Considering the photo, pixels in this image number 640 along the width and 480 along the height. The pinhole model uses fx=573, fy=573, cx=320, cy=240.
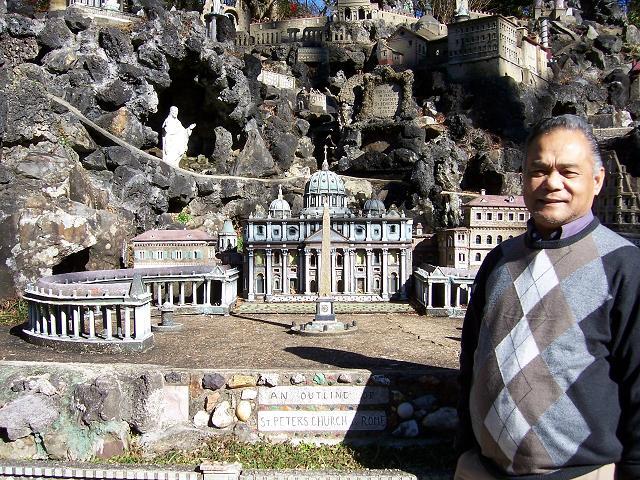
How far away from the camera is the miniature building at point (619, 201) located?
187 ft

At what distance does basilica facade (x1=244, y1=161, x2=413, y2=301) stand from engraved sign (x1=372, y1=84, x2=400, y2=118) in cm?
3685

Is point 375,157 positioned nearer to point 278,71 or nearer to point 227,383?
point 278,71

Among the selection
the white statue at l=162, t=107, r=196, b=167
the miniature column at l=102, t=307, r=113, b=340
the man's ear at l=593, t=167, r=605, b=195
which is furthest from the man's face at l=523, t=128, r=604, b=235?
the white statue at l=162, t=107, r=196, b=167

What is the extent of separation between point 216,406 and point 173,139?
52690mm

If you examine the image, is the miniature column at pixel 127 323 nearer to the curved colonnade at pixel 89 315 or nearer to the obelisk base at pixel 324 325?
the curved colonnade at pixel 89 315

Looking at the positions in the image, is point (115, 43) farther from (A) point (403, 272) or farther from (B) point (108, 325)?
(B) point (108, 325)

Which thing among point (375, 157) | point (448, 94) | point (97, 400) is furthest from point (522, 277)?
point (448, 94)

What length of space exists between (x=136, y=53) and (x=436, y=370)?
54.6m

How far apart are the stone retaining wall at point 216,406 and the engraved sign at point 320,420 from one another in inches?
1.4

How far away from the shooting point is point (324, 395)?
21.8 meters

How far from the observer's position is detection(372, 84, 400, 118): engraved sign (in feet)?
281

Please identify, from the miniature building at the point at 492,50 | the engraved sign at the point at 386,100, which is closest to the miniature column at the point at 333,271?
the engraved sign at the point at 386,100

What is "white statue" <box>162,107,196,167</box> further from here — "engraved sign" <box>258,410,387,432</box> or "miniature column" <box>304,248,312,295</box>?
"engraved sign" <box>258,410,387,432</box>

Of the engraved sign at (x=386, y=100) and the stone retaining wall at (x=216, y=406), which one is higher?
the engraved sign at (x=386, y=100)
